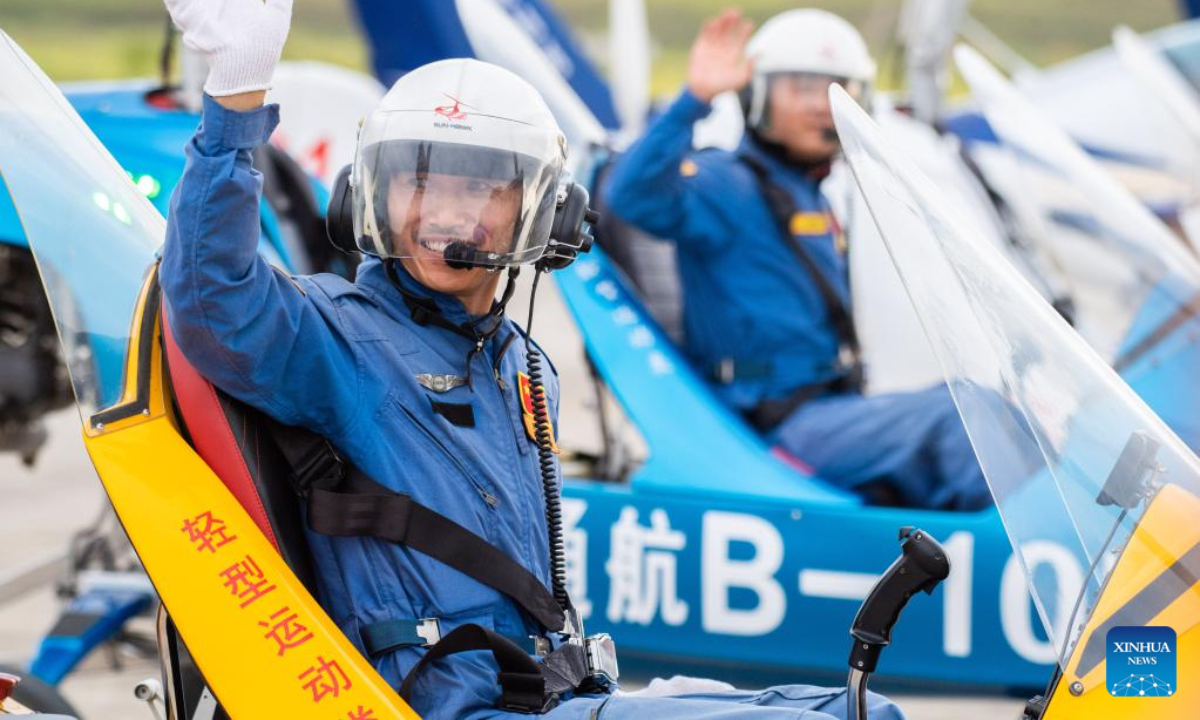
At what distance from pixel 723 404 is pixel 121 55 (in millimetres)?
16800

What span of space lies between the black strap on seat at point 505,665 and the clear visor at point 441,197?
493 mm

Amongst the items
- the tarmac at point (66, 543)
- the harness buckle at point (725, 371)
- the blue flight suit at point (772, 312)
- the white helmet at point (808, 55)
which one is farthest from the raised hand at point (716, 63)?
the tarmac at point (66, 543)

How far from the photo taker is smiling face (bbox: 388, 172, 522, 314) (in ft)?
7.40

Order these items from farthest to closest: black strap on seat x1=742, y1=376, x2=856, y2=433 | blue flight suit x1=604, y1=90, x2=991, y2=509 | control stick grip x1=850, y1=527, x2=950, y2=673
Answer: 1. black strap on seat x1=742, y1=376, x2=856, y2=433
2. blue flight suit x1=604, y1=90, x2=991, y2=509
3. control stick grip x1=850, y1=527, x2=950, y2=673

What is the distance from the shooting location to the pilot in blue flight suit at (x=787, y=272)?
4.15 meters

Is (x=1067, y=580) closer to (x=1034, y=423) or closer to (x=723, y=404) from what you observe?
(x=1034, y=423)

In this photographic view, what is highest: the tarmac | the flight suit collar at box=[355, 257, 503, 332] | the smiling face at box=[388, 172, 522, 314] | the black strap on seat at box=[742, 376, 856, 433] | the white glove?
the white glove

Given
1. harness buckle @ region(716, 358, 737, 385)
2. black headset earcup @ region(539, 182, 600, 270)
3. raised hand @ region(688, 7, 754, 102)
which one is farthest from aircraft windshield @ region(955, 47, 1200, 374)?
black headset earcup @ region(539, 182, 600, 270)

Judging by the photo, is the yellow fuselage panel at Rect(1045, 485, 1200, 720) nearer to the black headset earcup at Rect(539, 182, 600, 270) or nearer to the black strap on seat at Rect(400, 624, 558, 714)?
the black strap on seat at Rect(400, 624, 558, 714)

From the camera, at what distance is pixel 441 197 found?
226cm

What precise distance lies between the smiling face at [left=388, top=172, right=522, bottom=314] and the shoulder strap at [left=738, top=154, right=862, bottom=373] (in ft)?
7.26

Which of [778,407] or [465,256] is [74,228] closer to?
[465,256]

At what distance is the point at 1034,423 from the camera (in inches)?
79.7

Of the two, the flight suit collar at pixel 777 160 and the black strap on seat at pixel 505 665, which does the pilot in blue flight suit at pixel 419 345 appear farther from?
the flight suit collar at pixel 777 160
